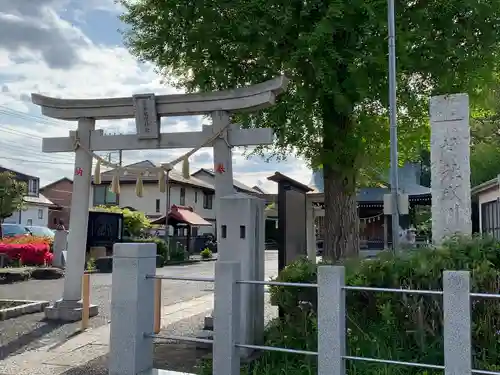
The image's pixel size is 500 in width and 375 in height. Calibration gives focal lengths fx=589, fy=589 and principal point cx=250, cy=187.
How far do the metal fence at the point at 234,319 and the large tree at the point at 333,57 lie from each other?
5.16 metres

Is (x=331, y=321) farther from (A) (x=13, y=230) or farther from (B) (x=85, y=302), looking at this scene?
(A) (x=13, y=230)

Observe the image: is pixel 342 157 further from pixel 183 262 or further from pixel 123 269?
pixel 183 262

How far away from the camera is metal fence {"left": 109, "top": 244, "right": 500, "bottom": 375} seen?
4.64 m

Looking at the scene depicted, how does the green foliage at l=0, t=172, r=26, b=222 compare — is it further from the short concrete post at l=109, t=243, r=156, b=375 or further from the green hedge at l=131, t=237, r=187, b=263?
the short concrete post at l=109, t=243, r=156, b=375

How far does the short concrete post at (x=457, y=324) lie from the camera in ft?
15.1

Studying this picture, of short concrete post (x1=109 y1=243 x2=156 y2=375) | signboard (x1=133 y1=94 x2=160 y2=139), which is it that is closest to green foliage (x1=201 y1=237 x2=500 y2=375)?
short concrete post (x1=109 y1=243 x2=156 y2=375)

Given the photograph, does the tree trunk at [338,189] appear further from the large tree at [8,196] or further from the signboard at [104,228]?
the large tree at [8,196]

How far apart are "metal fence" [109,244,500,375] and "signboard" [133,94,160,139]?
170 inches

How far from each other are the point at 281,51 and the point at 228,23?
1.13 m

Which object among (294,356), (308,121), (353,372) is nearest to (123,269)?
(294,356)

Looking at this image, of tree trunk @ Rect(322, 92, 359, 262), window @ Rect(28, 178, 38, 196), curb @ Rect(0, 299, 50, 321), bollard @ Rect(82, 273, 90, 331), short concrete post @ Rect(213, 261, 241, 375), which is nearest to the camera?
short concrete post @ Rect(213, 261, 241, 375)

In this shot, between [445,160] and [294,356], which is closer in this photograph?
[294,356]

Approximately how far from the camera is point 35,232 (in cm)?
3256

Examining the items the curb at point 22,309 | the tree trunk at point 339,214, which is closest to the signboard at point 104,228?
the curb at point 22,309
